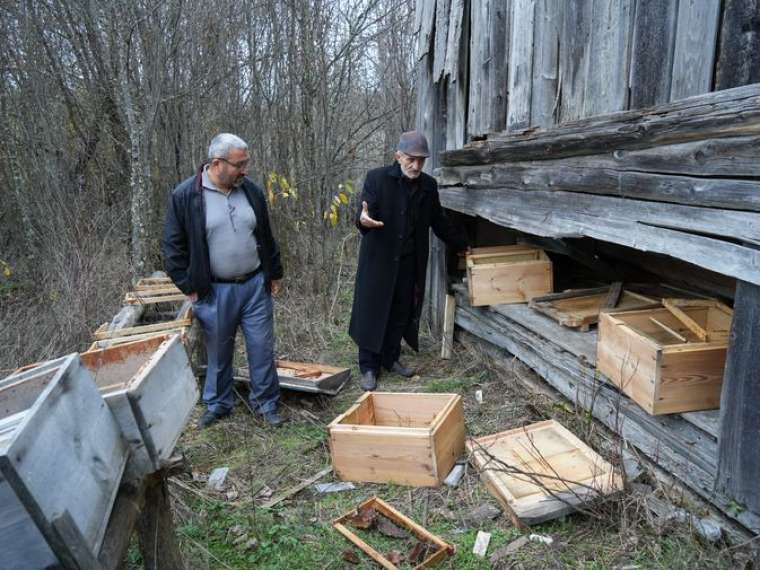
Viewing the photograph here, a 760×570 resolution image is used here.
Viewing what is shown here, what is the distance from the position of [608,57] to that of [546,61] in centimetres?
72

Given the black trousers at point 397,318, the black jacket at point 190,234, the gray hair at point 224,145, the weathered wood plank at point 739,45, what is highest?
the weathered wood plank at point 739,45

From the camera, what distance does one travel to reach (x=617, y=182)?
3.00 meters

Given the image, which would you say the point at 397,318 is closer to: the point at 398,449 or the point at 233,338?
the point at 233,338

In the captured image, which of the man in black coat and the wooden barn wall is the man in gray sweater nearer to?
the man in black coat

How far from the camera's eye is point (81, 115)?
8.16 metres

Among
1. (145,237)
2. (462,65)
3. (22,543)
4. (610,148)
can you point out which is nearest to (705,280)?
(610,148)

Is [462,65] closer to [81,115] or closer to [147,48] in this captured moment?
[147,48]

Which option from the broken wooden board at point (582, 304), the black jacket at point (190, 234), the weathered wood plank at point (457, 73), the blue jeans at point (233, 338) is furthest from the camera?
the weathered wood plank at point (457, 73)

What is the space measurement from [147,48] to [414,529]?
6.87m

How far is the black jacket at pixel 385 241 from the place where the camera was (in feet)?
16.3

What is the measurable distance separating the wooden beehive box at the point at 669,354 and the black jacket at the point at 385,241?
6.73ft

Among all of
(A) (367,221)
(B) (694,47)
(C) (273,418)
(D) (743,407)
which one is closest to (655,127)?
(B) (694,47)

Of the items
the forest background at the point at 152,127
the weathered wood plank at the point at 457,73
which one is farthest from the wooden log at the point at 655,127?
the forest background at the point at 152,127

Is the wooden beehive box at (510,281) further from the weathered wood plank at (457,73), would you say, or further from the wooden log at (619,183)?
the weathered wood plank at (457,73)
